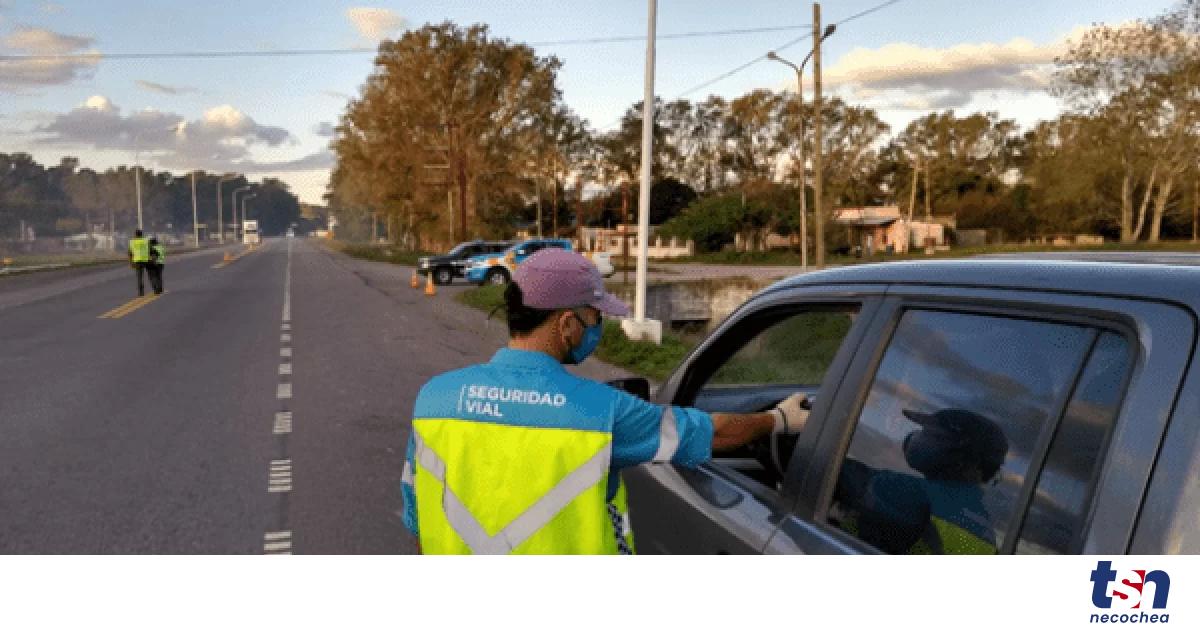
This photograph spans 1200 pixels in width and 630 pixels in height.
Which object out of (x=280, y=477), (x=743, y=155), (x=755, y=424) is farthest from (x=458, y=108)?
(x=755, y=424)

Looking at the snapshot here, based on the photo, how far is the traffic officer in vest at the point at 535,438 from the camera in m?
2.02

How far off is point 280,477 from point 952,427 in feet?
19.2

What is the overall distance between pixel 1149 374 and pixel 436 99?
67.2m

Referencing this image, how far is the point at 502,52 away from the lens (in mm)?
66312

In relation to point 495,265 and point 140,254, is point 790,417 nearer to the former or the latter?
point 140,254

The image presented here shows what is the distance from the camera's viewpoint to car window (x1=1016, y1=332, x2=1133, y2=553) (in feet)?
4.94

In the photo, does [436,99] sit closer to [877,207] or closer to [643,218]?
[877,207]

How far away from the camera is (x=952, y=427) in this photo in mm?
2113

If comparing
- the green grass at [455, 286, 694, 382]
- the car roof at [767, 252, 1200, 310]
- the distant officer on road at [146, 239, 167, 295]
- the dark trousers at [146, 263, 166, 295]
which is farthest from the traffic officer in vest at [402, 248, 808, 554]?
the dark trousers at [146, 263, 166, 295]

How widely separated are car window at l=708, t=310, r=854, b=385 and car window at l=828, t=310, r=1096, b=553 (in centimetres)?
25

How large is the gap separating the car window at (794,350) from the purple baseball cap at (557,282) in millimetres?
638

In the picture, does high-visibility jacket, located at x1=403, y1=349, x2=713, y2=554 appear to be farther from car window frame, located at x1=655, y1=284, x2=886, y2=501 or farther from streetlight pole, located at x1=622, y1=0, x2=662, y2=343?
streetlight pole, located at x1=622, y1=0, x2=662, y2=343

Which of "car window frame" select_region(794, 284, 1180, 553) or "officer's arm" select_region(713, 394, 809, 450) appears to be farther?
"officer's arm" select_region(713, 394, 809, 450)
